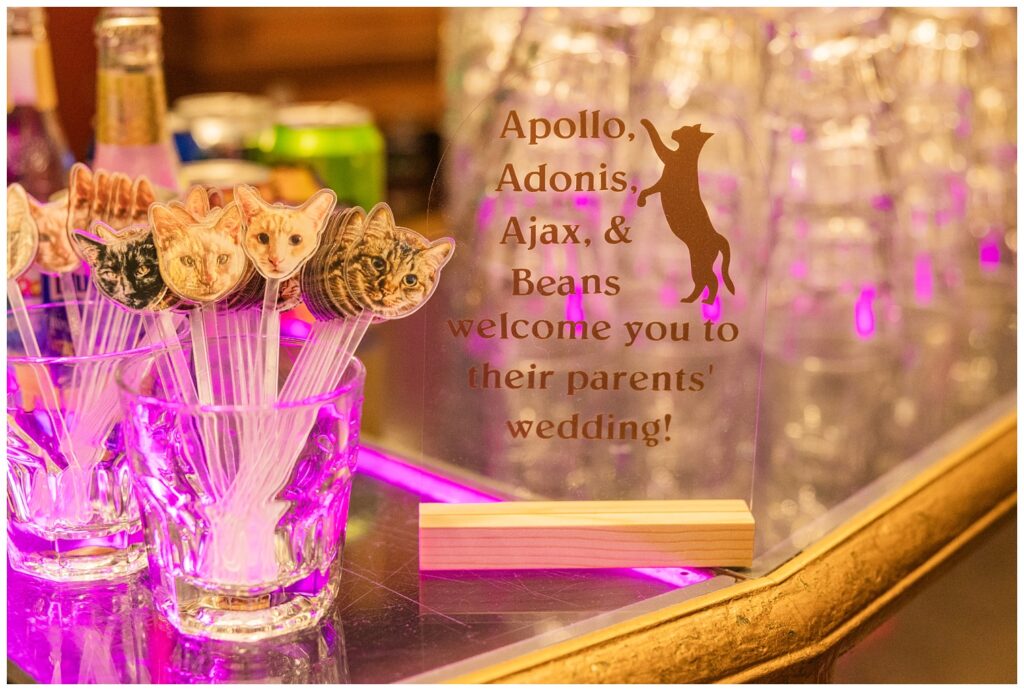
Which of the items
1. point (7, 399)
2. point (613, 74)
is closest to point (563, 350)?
point (7, 399)

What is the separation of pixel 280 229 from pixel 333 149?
103 centimetres

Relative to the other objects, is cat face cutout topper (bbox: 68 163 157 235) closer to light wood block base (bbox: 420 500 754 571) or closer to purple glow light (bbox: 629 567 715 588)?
light wood block base (bbox: 420 500 754 571)

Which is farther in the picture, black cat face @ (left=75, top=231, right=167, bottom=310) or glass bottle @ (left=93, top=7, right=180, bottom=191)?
glass bottle @ (left=93, top=7, right=180, bottom=191)

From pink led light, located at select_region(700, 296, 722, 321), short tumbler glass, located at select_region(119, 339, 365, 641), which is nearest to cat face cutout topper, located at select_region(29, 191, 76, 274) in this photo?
short tumbler glass, located at select_region(119, 339, 365, 641)

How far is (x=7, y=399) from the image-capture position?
70cm

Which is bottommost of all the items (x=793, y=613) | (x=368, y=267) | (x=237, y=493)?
(x=793, y=613)

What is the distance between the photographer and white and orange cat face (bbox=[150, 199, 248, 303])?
0.61 meters

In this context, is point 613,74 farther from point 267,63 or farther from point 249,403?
point 267,63

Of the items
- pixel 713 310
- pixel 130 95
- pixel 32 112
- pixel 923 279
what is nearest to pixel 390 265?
pixel 713 310

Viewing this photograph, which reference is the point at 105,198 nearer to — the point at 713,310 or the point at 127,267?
the point at 127,267

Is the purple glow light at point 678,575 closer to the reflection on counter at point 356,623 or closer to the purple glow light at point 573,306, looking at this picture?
the reflection on counter at point 356,623

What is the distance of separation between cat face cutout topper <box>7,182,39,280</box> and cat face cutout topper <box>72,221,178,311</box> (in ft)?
0.31

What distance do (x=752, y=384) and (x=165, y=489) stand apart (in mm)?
409

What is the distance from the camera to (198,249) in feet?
2.02
